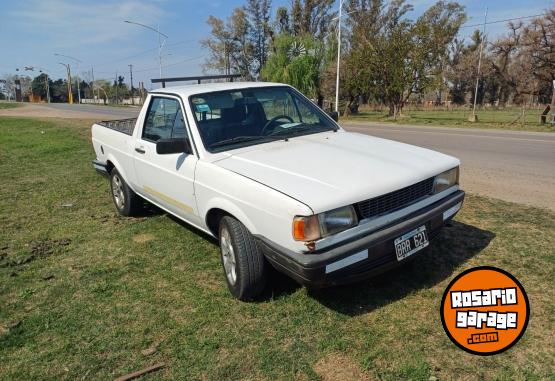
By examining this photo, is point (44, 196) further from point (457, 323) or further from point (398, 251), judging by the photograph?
point (457, 323)

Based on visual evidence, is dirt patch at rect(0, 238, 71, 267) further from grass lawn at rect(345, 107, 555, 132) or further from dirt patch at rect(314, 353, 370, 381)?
grass lawn at rect(345, 107, 555, 132)

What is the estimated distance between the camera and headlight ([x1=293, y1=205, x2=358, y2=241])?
2710mm

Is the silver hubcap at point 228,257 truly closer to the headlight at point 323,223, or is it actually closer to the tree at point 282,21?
the headlight at point 323,223

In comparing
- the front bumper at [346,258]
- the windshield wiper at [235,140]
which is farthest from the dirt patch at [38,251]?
the front bumper at [346,258]

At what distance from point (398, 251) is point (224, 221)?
1.33m

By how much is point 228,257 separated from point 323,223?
1.08m

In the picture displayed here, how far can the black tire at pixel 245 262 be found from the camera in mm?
3176

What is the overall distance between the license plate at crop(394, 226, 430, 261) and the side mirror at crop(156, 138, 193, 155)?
76.1 inches

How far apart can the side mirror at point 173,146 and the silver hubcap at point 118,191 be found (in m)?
2.18

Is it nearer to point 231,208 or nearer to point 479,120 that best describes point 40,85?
point 479,120

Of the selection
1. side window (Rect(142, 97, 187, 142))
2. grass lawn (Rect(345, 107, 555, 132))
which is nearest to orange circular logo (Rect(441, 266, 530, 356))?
side window (Rect(142, 97, 187, 142))

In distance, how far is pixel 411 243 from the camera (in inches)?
124

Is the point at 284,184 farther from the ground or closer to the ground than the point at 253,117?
Answer: closer to the ground

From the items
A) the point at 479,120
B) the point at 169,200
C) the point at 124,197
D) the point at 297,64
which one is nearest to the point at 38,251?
the point at 124,197
